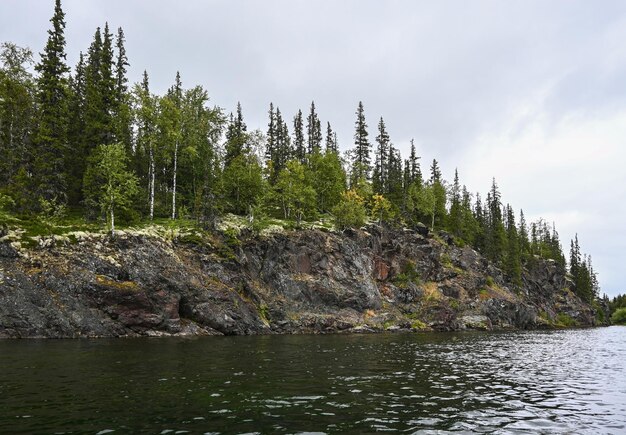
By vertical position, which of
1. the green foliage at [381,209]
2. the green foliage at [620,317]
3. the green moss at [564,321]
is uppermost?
the green foliage at [381,209]

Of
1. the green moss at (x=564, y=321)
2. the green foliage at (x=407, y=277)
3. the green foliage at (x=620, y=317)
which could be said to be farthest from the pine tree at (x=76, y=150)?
the green foliage at (x=620, y=317)

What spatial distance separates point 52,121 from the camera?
57.7m

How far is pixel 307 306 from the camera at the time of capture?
6506 cm

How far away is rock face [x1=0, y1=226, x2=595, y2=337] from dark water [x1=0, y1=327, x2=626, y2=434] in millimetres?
12693

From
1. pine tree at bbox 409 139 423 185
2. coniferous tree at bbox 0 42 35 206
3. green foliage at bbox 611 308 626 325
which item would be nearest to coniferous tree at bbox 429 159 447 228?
pine tree at bbox 409 139 423 185

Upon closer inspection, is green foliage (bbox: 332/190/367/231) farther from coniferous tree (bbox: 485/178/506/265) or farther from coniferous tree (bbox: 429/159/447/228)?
coniferous tree (bbox: 485/178/506/265)

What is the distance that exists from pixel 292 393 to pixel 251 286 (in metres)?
44.1

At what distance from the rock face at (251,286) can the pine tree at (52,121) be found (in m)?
13.9

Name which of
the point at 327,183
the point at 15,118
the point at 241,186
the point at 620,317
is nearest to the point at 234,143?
the point at 241,186

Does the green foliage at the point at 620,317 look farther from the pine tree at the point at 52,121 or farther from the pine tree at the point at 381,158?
the pine tree at the point at 52,121

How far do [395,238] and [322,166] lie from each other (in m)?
24.4

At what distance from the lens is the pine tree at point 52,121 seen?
55125mm

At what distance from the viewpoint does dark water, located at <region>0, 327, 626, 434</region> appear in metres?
13.1

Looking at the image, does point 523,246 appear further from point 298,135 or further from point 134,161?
point 134,161
